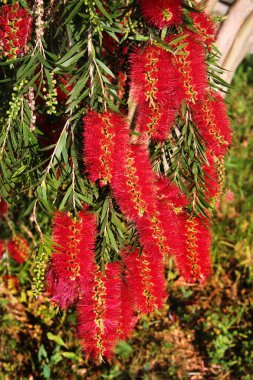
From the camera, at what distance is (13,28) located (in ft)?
4.12

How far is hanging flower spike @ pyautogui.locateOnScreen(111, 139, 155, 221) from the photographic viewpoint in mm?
1095

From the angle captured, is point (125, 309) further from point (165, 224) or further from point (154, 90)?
point (154, 90)

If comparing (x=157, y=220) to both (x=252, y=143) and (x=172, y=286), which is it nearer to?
(x=172, y=286)

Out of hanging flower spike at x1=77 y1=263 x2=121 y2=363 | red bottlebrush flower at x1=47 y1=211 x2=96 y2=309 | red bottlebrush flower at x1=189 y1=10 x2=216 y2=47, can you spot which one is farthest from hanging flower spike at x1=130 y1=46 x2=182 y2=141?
hanging flower spike at x1=77 y1=263 x2=121 y2=363

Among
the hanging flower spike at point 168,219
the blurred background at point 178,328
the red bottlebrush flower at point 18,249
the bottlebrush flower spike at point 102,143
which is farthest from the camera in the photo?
the red bottlebrush flower at point 18,249

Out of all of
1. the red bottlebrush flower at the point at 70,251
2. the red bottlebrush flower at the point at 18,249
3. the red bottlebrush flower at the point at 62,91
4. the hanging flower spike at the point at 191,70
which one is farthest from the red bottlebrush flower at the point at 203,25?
the red bottlebrush flower at the point at 18,249

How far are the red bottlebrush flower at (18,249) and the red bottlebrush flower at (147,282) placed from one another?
1.07 meters

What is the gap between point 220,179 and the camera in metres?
1.46

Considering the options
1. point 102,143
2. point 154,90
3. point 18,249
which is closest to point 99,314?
point 102,143

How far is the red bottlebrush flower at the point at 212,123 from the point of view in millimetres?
1269

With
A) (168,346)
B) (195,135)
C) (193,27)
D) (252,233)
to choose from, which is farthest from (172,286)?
(193,27)

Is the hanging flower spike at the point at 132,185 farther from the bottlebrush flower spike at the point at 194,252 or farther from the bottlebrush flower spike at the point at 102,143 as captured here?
the bottlebrush flower spike at the point at 194,252

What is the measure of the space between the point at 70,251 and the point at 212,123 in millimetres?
444

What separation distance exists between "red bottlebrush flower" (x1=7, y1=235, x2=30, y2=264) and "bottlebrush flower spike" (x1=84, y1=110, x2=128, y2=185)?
125cm
